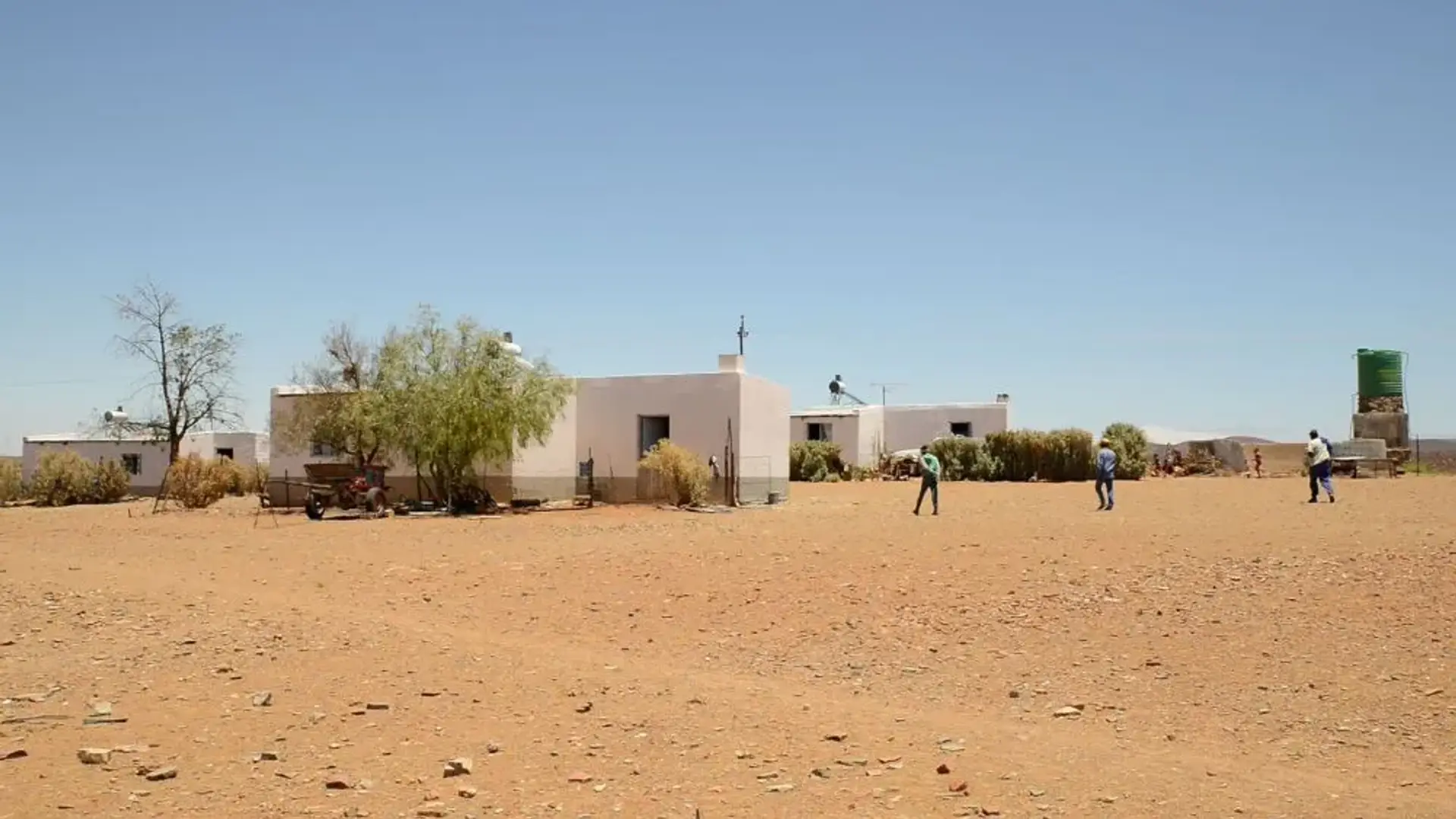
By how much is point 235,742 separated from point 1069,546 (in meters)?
12.7

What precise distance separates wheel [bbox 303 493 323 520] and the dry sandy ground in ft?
30.0

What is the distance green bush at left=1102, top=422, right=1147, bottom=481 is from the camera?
49.8 m

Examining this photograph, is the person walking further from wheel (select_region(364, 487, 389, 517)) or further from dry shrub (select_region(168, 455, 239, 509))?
dry shrub (select_region(168, 455, 239, 509))

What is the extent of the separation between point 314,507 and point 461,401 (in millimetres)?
4539

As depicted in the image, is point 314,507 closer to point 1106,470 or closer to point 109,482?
point 1106,470

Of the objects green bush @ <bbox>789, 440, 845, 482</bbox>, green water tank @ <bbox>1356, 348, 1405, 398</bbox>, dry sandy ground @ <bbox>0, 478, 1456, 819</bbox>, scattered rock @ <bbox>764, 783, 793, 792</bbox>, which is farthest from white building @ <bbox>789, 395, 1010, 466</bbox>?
scattered rock @ <bbox>764, 783, 793, 792</bbox>

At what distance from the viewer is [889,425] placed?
6231 centimetres

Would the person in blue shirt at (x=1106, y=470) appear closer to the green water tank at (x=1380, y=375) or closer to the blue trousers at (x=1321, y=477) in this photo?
the blue trousers at (x=1321, y=477)

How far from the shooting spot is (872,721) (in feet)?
32.2

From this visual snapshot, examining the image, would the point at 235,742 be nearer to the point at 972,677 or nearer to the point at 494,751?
the point at 494,751

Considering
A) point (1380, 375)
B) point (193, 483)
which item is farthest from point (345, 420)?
point (1380, 375)

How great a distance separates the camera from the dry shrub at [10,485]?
45875 mm

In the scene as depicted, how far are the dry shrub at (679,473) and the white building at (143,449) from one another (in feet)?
82.3

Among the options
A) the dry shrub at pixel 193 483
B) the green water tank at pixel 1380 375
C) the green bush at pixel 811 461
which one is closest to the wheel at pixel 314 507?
the dry shrub at pixel 193 483
